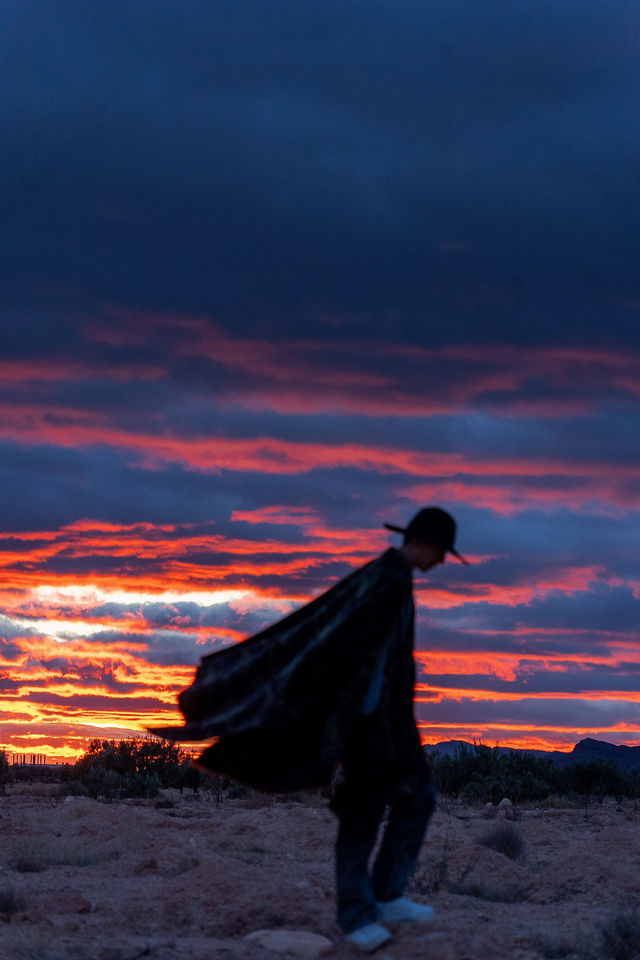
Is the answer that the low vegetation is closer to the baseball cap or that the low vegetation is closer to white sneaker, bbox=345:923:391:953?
white sneaker, bbox=345:923:391:953

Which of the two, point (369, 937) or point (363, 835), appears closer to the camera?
point (369, 937)

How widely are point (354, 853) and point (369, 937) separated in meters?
0.47

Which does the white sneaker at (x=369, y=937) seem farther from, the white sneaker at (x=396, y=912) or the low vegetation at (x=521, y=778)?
the low vegetation at (x=521, y=778)

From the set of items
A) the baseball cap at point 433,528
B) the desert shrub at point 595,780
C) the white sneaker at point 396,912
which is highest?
the baseball cap at point 433,528

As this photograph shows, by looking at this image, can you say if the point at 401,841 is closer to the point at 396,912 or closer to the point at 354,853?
the point at 354,853

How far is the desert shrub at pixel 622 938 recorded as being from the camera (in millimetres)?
7910

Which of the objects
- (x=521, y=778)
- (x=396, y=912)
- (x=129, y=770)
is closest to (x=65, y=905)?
(x=396, y=912)

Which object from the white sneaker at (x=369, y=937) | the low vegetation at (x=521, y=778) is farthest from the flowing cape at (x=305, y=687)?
the low vegetation at (x=521, y=778)

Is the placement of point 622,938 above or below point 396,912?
below

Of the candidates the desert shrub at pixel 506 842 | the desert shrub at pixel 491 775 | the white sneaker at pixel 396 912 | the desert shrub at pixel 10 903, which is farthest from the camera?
the desert shrub at pixel 491 775

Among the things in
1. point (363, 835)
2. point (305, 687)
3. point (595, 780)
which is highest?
point (305, 687)

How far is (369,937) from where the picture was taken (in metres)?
6.72

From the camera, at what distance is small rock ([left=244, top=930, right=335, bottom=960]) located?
6988 mm

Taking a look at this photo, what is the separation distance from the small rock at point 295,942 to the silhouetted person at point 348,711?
230 mm
